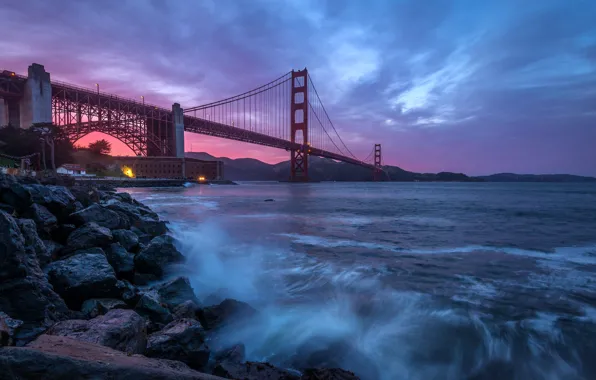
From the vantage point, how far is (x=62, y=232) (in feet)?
15.4

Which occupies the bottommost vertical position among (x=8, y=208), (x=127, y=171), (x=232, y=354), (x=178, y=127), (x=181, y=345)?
(x=232, y=354)

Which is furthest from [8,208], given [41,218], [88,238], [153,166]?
[153,166]

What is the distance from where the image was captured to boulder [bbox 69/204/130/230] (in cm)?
525

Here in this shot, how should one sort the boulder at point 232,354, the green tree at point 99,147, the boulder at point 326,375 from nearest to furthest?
the boulder at point 326,375 < the boulder at point 232,354 < the green tree at point 99,147

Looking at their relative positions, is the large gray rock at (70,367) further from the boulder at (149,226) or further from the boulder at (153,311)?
the boulder at (149,226)

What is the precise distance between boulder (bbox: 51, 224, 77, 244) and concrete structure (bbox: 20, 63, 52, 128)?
114 feet

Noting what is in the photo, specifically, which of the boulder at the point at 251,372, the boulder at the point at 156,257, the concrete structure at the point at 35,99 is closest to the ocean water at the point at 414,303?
the boulder at the point at 156,257

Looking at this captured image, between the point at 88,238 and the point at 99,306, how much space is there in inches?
74.7

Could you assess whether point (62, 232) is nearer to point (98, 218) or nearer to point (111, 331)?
point (98, 218)

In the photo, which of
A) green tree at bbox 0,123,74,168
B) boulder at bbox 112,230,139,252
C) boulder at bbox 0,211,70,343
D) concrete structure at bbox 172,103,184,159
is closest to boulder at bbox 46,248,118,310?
boulder at bbox 0,211,70,343

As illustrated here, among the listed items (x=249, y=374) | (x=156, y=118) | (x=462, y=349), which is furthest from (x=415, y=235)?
Answer: (x=156, y=118)

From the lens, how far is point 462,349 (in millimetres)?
2855

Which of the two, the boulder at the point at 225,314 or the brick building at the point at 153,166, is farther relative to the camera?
the brick building at the point at 153,166

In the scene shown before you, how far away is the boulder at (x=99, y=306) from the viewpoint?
8.71 feet
